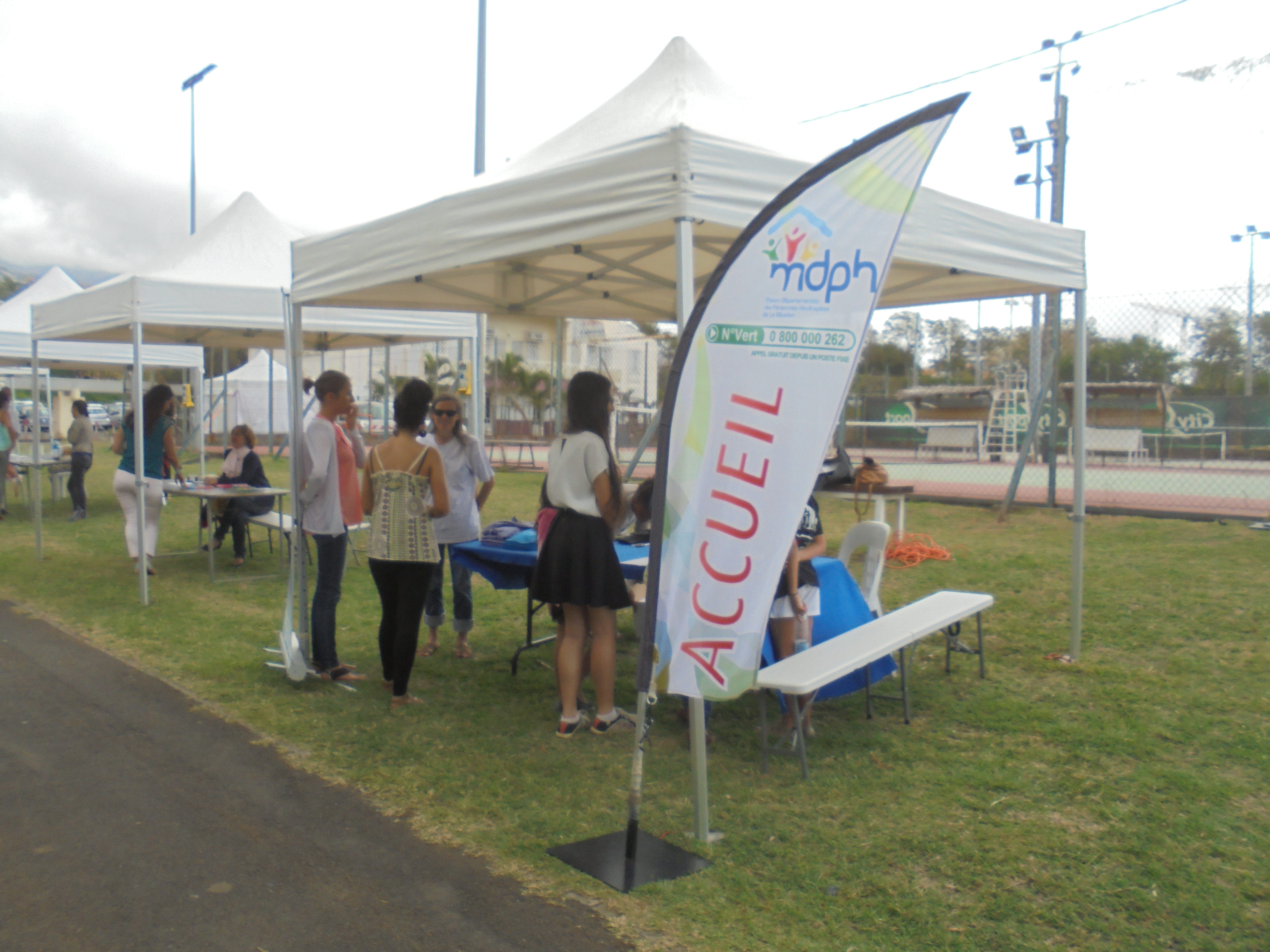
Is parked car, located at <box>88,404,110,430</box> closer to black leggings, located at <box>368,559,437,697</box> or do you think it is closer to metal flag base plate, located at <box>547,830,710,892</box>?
black leggings, located at <box>368,559,437,697</box>

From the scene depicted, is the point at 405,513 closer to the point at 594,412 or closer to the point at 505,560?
the point at 505,560

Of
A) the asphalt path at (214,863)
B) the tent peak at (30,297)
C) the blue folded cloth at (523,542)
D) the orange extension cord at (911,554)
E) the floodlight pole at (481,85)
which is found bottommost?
the asphalt path at (214,863)

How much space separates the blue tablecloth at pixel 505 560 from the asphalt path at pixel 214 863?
1.47 meters

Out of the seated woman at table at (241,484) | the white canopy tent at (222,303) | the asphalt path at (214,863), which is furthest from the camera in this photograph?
the seated woman at table at (241,484)

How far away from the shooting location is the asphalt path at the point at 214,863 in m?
2.65

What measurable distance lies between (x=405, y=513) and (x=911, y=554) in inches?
223

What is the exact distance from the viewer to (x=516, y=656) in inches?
203

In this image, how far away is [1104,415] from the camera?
854 inches

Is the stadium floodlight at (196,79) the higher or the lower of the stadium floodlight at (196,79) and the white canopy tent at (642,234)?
the higher

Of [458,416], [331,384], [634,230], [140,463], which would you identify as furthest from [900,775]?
[140,463]

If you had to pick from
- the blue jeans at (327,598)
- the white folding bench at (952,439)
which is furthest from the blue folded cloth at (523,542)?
the white folding bench at (952,439)

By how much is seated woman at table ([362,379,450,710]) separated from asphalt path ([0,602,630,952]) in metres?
0.88

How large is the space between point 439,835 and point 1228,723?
141 inches

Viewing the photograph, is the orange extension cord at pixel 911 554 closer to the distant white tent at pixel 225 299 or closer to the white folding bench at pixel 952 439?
the distant white tent at pixel 225 299
